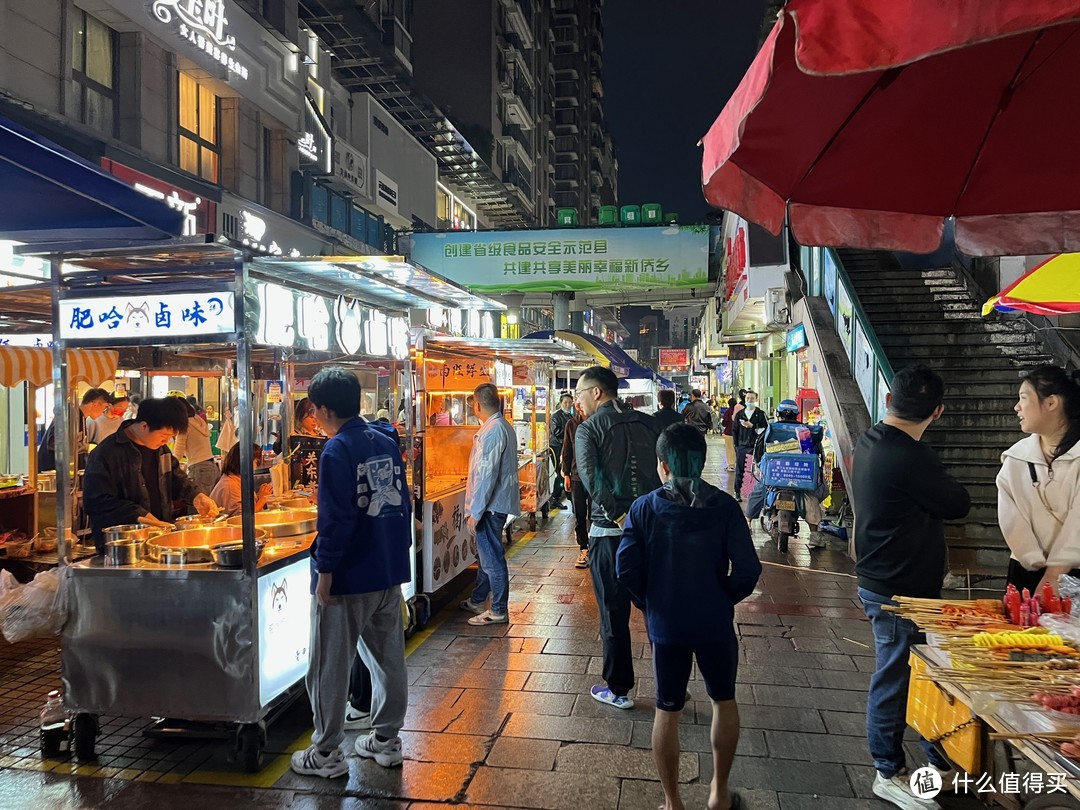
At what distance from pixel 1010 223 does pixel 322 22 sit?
828 inches

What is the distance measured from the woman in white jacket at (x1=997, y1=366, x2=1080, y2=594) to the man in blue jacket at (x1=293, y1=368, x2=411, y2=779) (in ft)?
10.2

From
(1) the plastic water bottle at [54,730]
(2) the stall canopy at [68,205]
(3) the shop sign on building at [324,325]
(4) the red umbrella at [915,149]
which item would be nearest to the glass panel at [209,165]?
(3) the shop sign on building at [324,325]

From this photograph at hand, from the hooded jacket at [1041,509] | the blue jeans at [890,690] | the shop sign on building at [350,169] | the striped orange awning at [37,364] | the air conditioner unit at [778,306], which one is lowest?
the blue jeans at [890,690]

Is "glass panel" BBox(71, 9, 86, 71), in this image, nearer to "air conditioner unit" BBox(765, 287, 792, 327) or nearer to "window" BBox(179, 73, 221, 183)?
"window" BBox(179, 73, 221, 183)

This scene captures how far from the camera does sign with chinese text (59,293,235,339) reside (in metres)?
4.12

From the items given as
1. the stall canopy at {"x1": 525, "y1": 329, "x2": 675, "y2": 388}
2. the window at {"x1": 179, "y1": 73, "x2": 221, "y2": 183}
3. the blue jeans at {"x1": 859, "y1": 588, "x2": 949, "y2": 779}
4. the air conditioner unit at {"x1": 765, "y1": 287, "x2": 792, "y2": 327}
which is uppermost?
the window at {"x1": 179, "y1": 73, "x2": 221, "y2": 183}

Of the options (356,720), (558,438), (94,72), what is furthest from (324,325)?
(94,72)

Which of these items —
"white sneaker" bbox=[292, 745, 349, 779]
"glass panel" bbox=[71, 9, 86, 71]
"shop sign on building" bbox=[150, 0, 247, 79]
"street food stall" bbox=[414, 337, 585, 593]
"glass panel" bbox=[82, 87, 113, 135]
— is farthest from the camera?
"shop sign on building" bbox=[150, 0, 247, 79]

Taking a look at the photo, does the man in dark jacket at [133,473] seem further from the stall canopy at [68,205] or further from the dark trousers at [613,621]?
the dark trousers at [613,621]

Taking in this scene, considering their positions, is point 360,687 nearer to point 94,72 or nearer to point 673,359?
point 94,72

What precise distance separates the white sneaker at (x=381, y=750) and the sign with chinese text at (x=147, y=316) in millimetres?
2390

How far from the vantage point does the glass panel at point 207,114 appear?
611 inches

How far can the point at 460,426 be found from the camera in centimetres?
959

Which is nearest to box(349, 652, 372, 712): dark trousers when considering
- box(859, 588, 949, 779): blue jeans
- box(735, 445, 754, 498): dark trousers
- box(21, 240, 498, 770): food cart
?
box(21, 240, 498, 770): food cart
